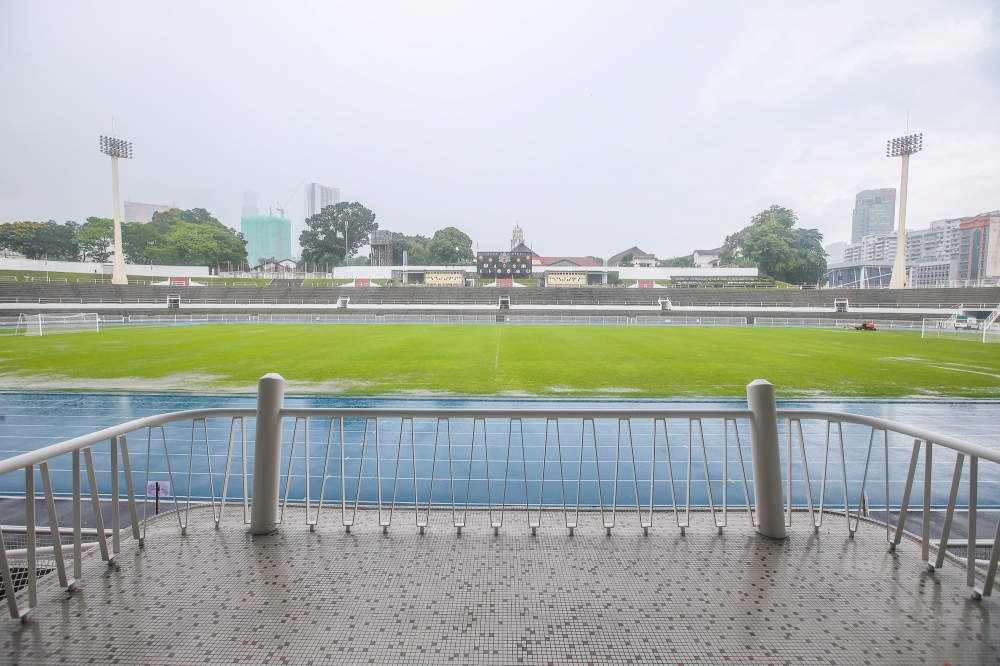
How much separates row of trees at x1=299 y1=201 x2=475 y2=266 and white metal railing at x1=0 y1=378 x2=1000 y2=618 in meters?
79.9

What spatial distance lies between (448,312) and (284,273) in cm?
4492

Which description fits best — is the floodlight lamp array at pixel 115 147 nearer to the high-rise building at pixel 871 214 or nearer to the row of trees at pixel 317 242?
the row of trees at pixel 317 242

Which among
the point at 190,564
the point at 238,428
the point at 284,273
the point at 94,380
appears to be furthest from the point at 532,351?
the point at 284,273

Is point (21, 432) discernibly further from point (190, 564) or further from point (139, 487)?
point (190, 564)

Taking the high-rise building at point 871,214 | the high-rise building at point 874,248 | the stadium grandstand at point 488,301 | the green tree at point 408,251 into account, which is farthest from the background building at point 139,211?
the high-rise building at point 871,214

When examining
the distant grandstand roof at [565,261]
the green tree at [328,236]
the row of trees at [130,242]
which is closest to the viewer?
the row of trees at [130,242]

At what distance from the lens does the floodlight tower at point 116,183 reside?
54.8 meters

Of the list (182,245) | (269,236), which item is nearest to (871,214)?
(269,236)

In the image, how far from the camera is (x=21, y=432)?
805 cm

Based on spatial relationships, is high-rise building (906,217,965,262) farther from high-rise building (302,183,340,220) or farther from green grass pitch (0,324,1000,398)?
high-rise building (302,183,340,220)

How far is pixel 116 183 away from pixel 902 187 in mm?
91252

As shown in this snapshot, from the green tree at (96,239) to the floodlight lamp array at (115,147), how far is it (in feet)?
64.9

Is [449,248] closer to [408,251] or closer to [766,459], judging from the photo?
[408,251]

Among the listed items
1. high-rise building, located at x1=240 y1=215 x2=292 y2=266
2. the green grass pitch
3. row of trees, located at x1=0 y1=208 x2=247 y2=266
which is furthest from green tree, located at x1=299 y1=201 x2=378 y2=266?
the green grass pitch
